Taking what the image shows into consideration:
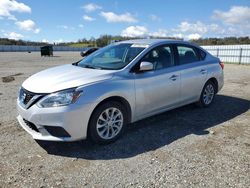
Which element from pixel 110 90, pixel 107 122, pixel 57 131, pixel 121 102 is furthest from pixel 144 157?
pixel 57 131

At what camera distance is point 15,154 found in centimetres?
396

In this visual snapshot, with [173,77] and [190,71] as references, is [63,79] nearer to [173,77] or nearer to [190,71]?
[173,77]

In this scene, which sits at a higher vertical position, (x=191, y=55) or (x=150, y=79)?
(x=191, y=55)

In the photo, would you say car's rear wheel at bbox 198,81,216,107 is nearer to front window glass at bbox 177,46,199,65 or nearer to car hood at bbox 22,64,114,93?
front window glass at bbox 177,46,199,65

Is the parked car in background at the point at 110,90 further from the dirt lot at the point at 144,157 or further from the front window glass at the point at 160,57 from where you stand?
the dirt lot at the point at 144,157

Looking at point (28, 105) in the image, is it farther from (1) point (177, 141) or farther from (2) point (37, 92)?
(1) point (177, 141)

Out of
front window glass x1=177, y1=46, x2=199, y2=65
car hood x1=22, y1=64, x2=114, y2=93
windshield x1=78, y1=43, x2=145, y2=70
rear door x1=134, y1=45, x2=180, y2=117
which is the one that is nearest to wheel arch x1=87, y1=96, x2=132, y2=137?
rear door x1=134, y1=45, x2=180, y2=117

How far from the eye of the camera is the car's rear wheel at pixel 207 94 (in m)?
6.33

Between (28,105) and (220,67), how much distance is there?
478cm

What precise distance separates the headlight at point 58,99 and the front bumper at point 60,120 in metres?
0.06

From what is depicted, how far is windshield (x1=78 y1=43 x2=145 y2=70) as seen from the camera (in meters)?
4.73

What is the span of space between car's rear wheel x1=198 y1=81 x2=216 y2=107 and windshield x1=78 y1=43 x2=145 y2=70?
2.15 m

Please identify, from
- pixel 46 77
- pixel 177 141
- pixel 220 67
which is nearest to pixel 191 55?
pixel 220 67

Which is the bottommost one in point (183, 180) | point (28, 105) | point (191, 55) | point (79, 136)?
point (183, 180)
